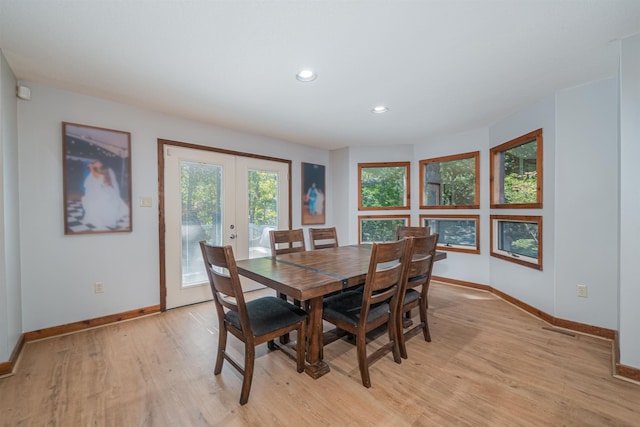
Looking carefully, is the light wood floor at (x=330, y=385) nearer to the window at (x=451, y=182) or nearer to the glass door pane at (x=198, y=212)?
the glass door pane at (x=198, y=212)

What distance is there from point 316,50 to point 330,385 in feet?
7.74

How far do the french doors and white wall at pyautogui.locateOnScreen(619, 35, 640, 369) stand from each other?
12.3ft

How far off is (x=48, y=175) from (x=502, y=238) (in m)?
5.23

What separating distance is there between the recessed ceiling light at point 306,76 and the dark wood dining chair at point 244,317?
1580mm

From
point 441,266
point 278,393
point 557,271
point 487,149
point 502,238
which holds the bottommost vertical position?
point 278,393

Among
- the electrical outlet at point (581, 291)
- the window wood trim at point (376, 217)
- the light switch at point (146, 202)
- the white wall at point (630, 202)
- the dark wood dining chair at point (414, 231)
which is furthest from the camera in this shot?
the window wood trim at point (376, 217)

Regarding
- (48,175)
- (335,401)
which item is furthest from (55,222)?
(335,401)

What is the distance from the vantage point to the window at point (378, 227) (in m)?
4.84

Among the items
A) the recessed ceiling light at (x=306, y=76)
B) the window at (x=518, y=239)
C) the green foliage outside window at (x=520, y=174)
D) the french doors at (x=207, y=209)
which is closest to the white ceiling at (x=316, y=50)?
the recessed ceiling light at (x=306, y=76)

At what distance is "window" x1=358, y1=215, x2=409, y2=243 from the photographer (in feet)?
15.9

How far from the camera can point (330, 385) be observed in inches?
73.1

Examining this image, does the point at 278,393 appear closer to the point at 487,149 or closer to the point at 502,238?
the point at 502,238

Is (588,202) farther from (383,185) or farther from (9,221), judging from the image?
(9,221)

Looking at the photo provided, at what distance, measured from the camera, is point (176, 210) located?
332cm
